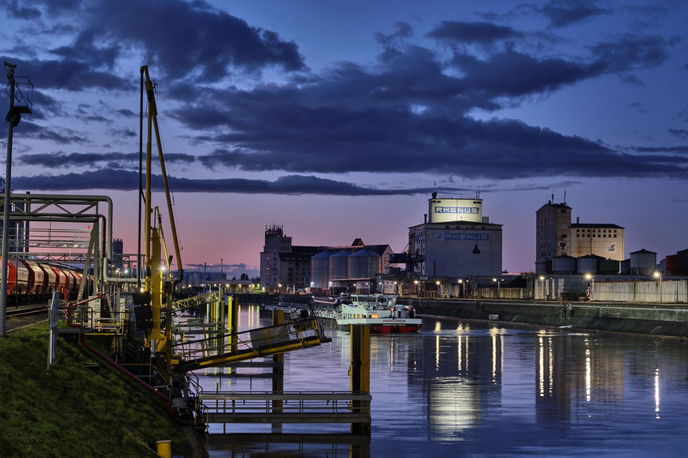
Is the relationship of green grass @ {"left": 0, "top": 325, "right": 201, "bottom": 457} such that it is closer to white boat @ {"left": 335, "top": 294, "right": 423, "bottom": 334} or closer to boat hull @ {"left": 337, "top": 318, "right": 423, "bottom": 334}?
white boat @ {"left": 335, "top": 294, "right": 423, "bottom": 334}

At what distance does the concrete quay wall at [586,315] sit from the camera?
10744cm

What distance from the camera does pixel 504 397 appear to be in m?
54.1

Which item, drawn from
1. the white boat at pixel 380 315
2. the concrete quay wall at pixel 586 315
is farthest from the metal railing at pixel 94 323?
the white boat at pixel 380 315

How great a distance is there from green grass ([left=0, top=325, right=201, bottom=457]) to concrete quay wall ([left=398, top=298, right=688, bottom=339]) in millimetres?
78615

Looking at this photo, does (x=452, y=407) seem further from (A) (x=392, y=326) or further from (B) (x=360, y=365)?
(A) (x=392, y=326)

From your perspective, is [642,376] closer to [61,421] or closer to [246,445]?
[246,445]

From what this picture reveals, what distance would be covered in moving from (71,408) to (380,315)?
102168 millimetres

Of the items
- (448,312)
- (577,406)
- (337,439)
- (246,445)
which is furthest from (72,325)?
(448,312)

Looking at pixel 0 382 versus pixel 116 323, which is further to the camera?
pixel 116 323

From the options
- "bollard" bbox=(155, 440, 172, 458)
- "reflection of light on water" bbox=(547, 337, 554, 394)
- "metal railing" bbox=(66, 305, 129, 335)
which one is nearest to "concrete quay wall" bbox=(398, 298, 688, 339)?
"reflection of light on water" bbox=(547, 337, 554, 394)

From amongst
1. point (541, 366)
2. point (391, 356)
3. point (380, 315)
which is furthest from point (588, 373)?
point (380, 315)

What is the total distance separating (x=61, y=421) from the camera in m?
25.8

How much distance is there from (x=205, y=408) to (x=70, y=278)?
75.6 m

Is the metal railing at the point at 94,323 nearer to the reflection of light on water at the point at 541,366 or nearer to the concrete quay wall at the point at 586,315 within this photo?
the reflection of light on water at the point at 541,366
